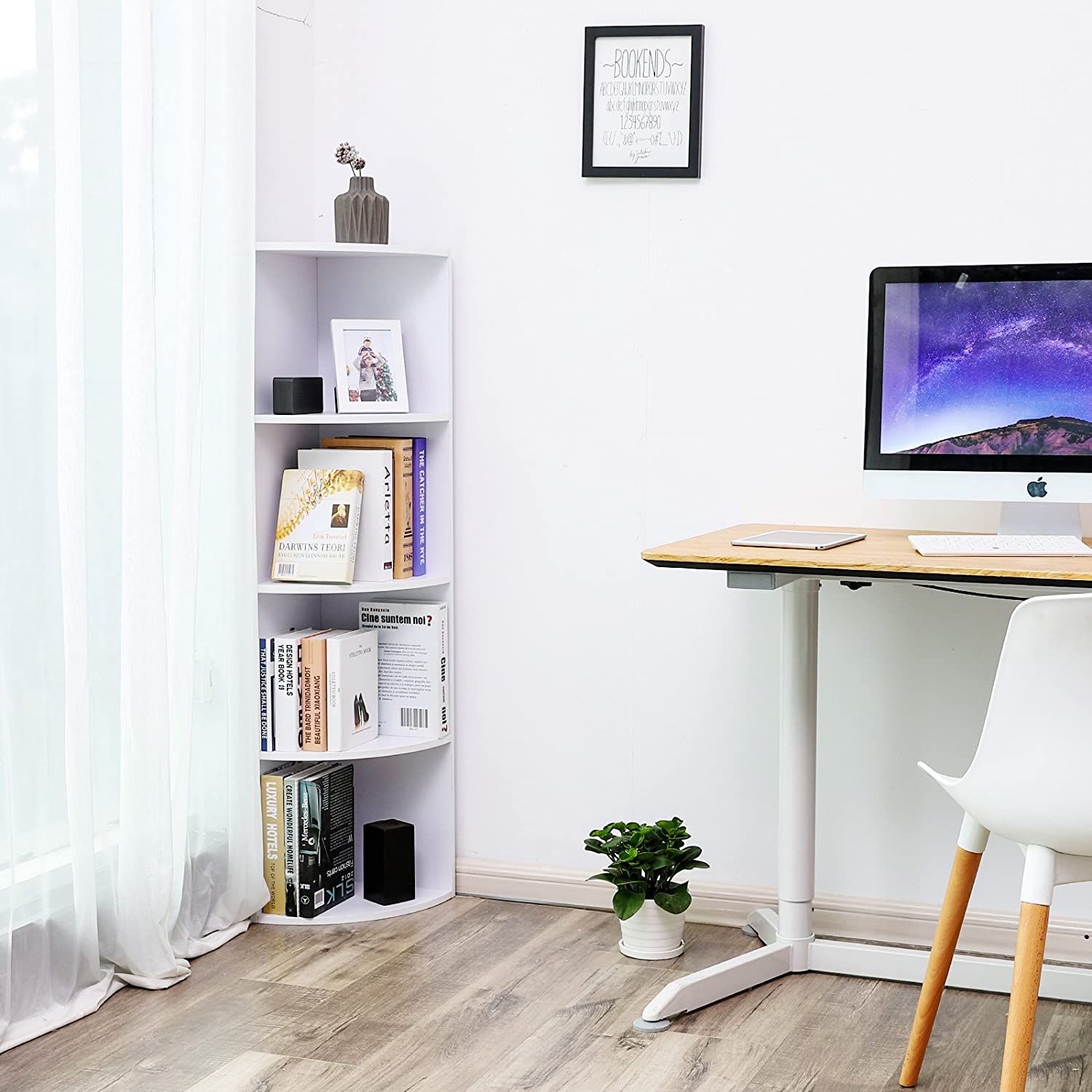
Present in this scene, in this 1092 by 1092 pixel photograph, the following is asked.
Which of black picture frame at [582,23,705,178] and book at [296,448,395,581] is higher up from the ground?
black picture frame at [582,23,705,178]

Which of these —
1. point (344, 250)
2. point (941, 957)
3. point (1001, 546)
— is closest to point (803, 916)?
point (941, 957)

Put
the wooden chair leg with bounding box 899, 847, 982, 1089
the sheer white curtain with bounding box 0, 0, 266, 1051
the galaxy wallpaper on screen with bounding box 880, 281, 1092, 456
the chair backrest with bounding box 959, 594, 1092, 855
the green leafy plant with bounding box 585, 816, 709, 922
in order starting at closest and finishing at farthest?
the chair backrest with bounding box 959, 594, 1092, 855 → the wooden chair leg with bounding box 899, 847, 982, 1089 → the sheer white curtain with bounding box 0, 0, 266, 1051 → the galaxy wallpaper on screen with bounding box 880, 281, 1092, 456 → the green leafy plant with bounding box 585, 816, 709, 922

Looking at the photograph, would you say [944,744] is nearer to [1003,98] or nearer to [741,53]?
[1003,98]

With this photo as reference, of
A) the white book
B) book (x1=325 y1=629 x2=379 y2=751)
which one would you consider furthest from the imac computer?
the white book

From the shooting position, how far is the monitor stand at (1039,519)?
259 cm

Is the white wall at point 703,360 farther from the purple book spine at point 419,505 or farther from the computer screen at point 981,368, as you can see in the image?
the computer screen at point 981,368

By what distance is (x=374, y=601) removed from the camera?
320cm

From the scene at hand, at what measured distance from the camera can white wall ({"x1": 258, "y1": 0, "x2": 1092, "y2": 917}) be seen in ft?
9.28

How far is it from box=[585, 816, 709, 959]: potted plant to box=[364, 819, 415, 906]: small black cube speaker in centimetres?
45

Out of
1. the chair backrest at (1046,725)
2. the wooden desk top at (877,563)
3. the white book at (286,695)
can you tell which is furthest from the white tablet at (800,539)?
the white book at (286,695)

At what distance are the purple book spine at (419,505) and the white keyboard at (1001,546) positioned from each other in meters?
1.09

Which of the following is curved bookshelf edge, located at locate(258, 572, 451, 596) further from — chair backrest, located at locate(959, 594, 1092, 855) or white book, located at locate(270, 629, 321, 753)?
chair backrest, located at locate(959, 594, 1092, 855)

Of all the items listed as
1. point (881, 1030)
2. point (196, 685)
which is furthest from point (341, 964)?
point (881, 1030)

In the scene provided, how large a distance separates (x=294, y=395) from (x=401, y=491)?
0.97 ft
